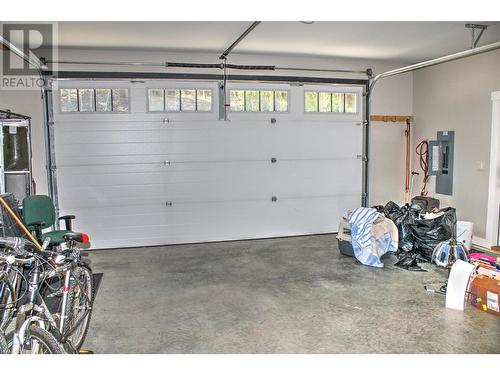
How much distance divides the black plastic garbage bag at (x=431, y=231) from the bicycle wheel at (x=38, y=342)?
4.38 meters

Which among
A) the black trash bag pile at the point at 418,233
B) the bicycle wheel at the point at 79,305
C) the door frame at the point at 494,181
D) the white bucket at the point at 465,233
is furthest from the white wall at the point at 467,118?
the bicycle wheel at the point at 79,305

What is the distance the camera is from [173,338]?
3.22 m

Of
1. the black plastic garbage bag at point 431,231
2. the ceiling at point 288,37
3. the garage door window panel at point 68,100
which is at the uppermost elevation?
the ceiling at point 288,37

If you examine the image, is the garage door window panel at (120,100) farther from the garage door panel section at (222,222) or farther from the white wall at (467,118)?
the white wall at (467,118)

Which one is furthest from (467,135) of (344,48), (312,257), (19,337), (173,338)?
(19,337)

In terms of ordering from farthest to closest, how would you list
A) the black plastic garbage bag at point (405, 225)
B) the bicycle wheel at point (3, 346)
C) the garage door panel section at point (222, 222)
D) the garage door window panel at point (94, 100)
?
the garage door panel section at point (222, 222), the garage door window panel at point (94, 100), the black plastic garbage bag at point (405, 225), the bicycle wheel at point (3, 346)

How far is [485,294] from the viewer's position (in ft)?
12.0

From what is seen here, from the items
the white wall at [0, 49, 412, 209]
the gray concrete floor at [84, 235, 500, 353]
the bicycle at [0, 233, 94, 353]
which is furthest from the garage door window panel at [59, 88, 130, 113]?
the bicycle at [0, 233, 94, 353]

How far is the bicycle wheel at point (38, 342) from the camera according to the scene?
6.79 ft

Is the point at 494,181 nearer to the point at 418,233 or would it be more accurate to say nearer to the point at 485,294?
the point at 418,233

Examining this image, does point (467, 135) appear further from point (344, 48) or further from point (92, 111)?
point (92, 111)

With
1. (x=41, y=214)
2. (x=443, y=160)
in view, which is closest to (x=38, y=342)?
(x=41, y=214)

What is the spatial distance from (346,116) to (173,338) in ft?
16.2

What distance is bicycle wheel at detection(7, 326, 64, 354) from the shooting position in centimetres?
207
